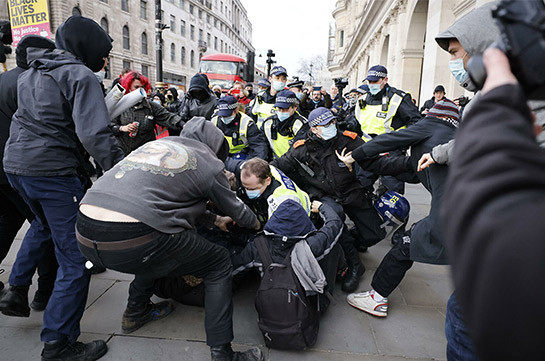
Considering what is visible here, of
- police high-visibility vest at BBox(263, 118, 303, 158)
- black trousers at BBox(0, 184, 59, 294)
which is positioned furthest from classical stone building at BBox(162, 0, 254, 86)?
black trousers at BBox(0, 184, 59, 294)

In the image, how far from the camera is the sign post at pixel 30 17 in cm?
649

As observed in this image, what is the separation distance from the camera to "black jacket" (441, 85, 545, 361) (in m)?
0.55

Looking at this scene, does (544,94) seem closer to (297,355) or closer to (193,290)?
(297,355)

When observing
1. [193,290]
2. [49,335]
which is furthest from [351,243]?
[49,335]

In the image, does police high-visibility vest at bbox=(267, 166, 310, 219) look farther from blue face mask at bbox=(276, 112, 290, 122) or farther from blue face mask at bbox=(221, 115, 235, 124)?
blue face mask at bbox=(221, 115, 235, 124)

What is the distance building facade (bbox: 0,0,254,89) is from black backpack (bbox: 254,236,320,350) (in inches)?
666

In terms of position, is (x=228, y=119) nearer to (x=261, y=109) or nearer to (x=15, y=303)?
(x=261, y=109)

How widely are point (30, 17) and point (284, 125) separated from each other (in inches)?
226

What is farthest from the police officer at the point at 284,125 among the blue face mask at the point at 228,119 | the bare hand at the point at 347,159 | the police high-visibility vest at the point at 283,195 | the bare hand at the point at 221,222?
the bare hand at the point at 221,222

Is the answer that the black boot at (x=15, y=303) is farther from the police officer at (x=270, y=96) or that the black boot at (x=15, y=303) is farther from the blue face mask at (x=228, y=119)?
the police officer at (x=270, y=96)

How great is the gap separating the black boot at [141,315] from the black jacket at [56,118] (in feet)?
3.71

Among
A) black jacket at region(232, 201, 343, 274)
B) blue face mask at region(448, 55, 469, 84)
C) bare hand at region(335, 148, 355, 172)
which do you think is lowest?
black jacket at region(232, 201, 343, 274)

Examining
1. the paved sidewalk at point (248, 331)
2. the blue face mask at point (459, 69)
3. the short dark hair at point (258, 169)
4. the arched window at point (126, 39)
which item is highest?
the arched window at point (126, 39)

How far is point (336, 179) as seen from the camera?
348cm
